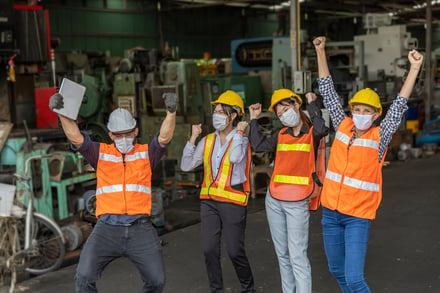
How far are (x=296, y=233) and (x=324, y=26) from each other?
2399 centimetres

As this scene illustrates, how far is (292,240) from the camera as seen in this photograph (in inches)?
147

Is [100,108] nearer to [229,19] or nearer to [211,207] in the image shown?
[211,207]

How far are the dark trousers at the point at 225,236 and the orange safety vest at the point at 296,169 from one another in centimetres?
38

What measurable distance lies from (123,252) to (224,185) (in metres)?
0.90

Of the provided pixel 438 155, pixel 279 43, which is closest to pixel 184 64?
pixel 279 43

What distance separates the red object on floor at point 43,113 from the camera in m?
7.73

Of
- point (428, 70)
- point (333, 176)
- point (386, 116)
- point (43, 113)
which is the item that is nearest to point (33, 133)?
point (43, 113)

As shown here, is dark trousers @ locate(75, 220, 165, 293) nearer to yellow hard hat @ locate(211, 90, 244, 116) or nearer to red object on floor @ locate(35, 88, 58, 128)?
yellow hard hat @ locate(211, 90, 244, 116)

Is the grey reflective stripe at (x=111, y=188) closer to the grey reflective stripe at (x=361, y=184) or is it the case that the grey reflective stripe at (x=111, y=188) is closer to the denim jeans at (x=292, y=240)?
the denim jeans at (x=292, y=240)

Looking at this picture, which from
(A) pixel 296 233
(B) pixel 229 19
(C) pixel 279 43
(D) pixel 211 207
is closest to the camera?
(A) pixel 296 233

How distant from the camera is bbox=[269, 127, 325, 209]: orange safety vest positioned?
12.4ft

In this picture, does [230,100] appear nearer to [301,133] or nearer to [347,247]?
[301,133]

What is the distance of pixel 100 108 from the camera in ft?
36.0

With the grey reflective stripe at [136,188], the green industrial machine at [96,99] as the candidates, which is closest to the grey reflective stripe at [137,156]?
the grey reflective stripe at [136,188]
